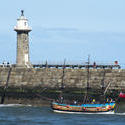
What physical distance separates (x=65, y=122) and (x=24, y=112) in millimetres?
11840

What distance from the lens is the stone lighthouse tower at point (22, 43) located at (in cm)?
10481

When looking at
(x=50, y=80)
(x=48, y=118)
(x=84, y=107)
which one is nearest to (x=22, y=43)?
(x=50, y=80)

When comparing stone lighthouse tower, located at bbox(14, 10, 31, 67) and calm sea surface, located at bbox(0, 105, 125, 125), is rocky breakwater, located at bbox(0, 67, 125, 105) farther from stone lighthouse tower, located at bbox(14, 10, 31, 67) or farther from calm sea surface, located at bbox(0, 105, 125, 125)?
calm sea surface, located at bbox(0, 105, 125, 125)

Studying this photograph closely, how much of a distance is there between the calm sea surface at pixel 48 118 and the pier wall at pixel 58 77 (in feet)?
37.6

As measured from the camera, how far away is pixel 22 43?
344 feet

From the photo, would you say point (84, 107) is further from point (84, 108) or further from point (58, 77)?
point (58, 77)

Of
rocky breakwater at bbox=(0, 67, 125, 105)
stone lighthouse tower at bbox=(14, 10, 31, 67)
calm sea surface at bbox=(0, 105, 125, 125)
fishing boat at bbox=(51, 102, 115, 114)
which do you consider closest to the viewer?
calm sea surface at bbox=(0, 105, 125, 125)

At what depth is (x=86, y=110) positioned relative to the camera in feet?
271

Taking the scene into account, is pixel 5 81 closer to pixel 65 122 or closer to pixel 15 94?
pixel 15 94

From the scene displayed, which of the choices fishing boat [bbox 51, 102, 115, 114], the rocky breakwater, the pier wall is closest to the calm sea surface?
fishing boat [bbox 51, 102, 115, 114]

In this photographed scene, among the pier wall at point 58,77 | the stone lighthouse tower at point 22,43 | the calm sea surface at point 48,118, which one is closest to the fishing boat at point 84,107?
the calm sea surface at point 48,118

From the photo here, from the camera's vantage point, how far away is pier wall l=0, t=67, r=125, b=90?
94.0 m

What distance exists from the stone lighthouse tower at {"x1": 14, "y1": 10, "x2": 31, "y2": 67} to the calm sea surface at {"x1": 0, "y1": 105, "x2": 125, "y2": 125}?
20593mm

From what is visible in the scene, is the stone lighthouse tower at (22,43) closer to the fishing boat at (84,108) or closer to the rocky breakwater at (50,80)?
the rocky breakwater at (50,80)
